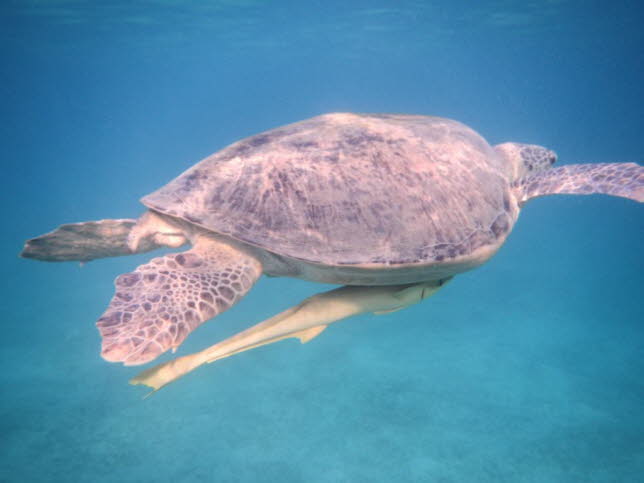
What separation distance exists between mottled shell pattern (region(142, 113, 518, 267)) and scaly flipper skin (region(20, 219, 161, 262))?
0.53 m

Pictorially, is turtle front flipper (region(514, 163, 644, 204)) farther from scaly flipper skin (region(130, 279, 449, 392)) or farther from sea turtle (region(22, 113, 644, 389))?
scaly flipper skin (region(130, 279, 449, 392))

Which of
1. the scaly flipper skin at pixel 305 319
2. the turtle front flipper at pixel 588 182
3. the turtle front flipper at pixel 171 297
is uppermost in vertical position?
the turtle front flipper at pixel 588 182

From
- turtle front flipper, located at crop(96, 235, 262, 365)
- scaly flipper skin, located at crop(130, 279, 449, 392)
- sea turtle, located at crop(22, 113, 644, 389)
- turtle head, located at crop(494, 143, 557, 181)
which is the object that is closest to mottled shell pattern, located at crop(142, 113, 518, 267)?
sea turtle, located at crop(22, 113, 644, 389)

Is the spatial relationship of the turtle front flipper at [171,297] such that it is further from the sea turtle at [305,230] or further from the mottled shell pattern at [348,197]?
the mottled shell pattern at [348,197]

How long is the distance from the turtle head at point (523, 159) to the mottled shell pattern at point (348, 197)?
151cm

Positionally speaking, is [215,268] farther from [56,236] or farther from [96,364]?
[96,364]

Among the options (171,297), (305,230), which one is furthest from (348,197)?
(171,297)

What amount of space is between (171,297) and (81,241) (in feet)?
5.17

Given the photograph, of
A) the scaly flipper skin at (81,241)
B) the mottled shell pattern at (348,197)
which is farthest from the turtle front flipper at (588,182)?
the scaly flipper skin at (81,241)

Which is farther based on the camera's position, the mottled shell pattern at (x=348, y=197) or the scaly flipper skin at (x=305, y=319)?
the mottled shell pattern at (x=348, y=197)

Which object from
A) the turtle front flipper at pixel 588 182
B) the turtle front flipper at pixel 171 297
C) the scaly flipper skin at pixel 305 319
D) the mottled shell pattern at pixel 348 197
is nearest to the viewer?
the turtle front flipper at pixel 171 297

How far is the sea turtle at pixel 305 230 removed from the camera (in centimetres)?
252

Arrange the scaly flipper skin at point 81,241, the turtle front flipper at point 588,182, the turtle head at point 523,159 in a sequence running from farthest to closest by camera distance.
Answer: the turtle head at point 523,159, the turtle front flipper at point 588,182, the scaly flipper skin at point 81,241

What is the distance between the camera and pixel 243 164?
299cm
